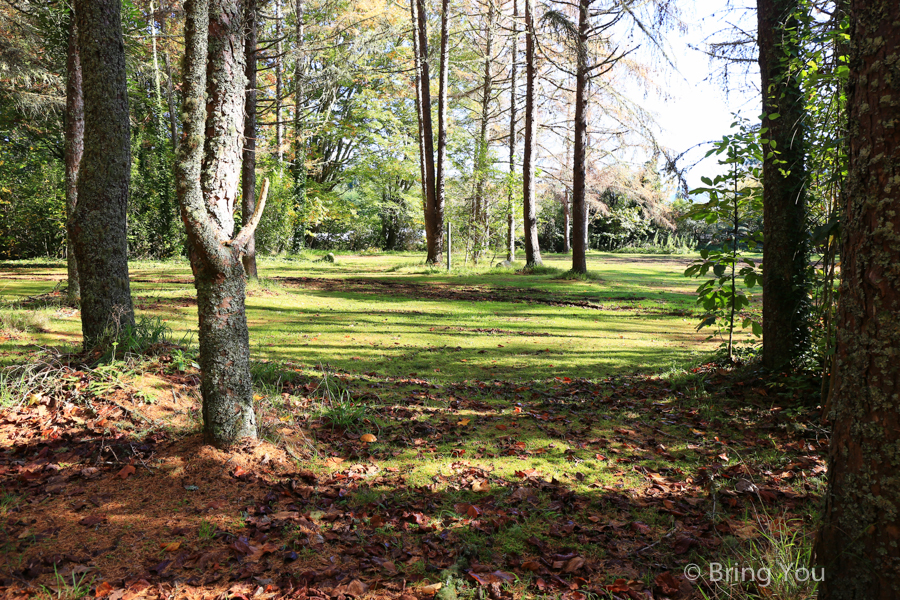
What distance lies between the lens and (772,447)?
347cm

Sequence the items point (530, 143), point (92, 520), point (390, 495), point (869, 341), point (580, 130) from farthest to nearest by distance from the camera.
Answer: point (530, 143)
point (580, 130)
point (390, 495)
point (92, 520)
point (869, 341)

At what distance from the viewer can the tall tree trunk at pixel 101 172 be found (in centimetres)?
424

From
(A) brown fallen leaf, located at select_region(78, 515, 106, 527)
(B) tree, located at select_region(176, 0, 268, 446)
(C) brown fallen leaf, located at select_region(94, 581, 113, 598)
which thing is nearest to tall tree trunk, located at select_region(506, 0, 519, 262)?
(B) tree, located at select_region(176, 0, 268, 446)

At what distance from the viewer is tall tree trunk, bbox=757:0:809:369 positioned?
416 cm

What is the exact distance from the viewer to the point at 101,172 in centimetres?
436

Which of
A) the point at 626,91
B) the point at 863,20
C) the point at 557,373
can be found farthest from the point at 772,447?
the point at 626,91

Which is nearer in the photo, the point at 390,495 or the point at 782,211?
the point at 390,495

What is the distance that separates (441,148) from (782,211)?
14085 mm

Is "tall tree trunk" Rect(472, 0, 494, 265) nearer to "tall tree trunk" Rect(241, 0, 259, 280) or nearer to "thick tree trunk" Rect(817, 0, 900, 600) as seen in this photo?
"tall tree trunk" Rect(241, 0, 259, 280)

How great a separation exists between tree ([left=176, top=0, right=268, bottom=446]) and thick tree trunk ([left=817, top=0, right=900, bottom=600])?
2729 millimetres

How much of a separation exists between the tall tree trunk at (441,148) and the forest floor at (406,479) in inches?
475

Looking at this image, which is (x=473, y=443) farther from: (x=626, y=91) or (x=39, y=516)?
(x=626, y=91)

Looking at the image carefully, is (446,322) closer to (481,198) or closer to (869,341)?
(869,341)

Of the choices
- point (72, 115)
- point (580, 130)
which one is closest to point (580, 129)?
point (580, 130)
